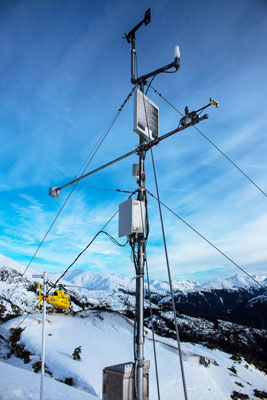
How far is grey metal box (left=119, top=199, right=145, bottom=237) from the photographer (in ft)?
18.5

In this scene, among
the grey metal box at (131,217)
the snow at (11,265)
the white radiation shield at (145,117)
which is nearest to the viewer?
the grey metal box at (131,217)

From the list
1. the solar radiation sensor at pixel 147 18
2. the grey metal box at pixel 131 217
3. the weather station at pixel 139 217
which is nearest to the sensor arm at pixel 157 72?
the weather station at pixel 139 217

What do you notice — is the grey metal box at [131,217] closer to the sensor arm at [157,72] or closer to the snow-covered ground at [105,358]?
the sensor arm at [157,72]

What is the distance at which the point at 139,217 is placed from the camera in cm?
573

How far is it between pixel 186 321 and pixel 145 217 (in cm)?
4254

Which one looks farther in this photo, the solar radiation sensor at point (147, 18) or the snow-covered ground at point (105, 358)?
the snow-covered ground at point (105, 358)

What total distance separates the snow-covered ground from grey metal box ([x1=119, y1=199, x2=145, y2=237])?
8.96m

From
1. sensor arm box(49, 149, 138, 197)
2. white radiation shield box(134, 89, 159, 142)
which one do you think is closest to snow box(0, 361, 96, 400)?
sensor arm box(49, 149, 138, 197)

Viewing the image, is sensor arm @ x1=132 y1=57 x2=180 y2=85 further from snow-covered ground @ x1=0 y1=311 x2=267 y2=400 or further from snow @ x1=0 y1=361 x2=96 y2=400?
snow-covered ground @ x1=0 y1=311 x2=267 y2=400

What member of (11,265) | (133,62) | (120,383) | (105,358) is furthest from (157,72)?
(11,265)

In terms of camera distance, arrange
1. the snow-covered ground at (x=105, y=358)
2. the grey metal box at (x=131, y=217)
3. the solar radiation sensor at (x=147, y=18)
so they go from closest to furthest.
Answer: the grey metal box at (x=131, y=217), the solar radiation sensor at (x=147, y=18), the snow-covered ground at (x=105, y=358)

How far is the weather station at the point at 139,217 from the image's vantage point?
4.81 metres

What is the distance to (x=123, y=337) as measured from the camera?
18.5m

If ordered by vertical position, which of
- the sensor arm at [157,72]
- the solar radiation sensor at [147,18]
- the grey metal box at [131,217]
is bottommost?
the grey metal box at [131,217]
